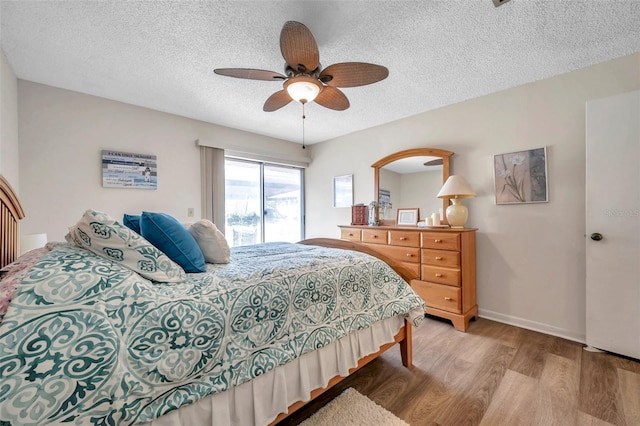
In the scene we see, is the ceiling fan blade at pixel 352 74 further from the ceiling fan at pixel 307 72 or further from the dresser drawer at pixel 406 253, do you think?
the dresser drawer at pixel 406 253

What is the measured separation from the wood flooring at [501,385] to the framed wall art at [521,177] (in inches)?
51.9

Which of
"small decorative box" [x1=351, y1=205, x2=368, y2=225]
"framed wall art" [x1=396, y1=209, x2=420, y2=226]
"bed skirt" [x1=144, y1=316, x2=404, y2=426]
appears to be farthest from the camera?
"small decorative box" [x1=351, y1=205, x2=368, y2=225]

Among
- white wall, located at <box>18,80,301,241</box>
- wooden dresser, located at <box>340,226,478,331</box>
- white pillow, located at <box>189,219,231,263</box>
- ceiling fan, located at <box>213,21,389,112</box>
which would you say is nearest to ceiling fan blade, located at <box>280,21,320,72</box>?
ceiling fan, located at <box>213,21,389,112</box>

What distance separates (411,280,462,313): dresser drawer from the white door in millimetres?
959

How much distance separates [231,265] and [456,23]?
2.16m

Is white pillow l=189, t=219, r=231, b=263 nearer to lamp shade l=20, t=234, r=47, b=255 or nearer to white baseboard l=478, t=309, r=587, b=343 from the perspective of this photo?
lamp shade l=20, t=234, r=47, b=255

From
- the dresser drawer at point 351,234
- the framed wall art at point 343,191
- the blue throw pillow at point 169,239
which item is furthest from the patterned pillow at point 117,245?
the framed wall art at point 343,191

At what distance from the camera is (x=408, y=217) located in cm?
322

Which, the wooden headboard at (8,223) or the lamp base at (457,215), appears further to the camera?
the lamp base at (457,215)

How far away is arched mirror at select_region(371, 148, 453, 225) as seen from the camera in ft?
9.89

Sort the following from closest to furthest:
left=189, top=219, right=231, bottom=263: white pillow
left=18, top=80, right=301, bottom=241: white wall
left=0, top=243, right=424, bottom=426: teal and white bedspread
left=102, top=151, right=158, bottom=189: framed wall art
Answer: left=0, top=243, right=424, bottom=426: teal and white bedspread < left=189, top=219, right=231, bottom=263: white pillow < left=18, top=80, right=301, bottom=241: white wall < left=102, top=151, right=158, bottom=189: framed wall art

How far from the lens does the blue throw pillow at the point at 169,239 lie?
126 centimetres

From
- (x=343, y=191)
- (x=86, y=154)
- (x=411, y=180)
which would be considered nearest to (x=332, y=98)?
(x=411, y=180)

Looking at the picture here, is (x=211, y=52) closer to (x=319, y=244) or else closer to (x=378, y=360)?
(x=319, y=244)
